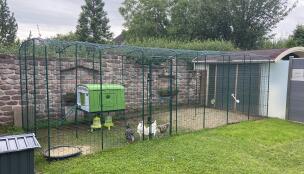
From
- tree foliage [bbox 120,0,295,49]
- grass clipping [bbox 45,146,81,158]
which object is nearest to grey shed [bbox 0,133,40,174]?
grass clipping [bbox 45,146,81,158]

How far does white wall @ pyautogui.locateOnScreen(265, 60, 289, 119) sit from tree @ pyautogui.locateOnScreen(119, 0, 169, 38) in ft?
59.5

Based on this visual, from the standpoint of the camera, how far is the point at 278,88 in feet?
30.1

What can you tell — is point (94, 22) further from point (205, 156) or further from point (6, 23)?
point (205, 156)

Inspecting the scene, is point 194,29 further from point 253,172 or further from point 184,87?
point 253,172

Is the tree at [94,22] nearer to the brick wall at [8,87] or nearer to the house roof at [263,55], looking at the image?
the house roof at [263,55]

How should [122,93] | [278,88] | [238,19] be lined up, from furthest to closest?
[238,19]
[278,88]
[122,93]

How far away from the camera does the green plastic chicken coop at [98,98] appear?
23.3 ft

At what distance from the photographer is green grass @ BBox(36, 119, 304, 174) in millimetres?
4812

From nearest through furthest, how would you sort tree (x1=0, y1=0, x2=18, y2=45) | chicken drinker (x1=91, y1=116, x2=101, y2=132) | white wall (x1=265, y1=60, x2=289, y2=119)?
chicken drinker (x1=91, y1=116, x2=101, y2=132), white wall (x1=265, y1=60, x2=289, y2=119), tree (x1=0, y1=0, x2=18, y2=45)

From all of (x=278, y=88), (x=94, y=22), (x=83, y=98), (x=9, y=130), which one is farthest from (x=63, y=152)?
(x=94, y=22)

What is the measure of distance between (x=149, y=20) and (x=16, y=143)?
1014 inches

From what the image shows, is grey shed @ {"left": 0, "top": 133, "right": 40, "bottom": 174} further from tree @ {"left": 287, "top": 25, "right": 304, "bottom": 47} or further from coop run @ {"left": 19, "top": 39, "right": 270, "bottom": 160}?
tree @ {"left": 287, "top": 25, "right": 304, "bottom": 47}

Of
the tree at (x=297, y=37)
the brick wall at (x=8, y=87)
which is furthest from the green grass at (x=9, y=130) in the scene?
the tree at (x=297, y=37)

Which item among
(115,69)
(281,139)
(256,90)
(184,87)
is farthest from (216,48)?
(281,139)
